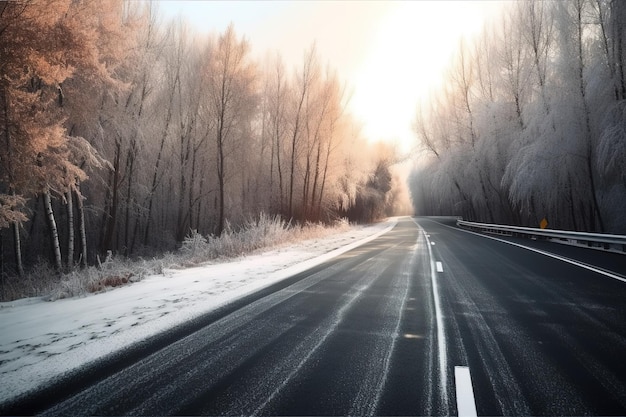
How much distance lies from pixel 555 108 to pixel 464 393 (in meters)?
19.5

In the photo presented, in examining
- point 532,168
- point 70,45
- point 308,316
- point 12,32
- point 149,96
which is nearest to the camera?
point 308,316

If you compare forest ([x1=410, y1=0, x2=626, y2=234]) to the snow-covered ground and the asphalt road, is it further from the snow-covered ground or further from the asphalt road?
the snow-covered ground

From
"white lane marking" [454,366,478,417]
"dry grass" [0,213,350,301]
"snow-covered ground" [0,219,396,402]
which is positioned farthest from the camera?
"dry grass" [0,213,350,301]

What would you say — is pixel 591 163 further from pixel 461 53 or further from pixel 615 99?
pixel 461 53

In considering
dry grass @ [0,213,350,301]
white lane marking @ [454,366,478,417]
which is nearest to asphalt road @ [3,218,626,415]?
white lane marking @ [454,366,478,417]

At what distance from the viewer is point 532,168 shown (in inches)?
655

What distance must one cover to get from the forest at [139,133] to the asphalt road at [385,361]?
877 centimetres

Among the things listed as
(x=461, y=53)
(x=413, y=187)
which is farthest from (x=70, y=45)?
(x=413, y=187)

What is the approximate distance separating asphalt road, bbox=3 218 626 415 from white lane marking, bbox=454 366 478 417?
0.04 ft

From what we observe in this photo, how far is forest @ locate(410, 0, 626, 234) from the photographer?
1431 centimetres

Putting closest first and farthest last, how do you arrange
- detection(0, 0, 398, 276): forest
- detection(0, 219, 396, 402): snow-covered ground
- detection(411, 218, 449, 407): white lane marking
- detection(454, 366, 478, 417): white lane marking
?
1. detection(454, 366, 478, 417): white lane marking
2. detection(411, 218, 449, 407): white lane marking
3. detection(0, 219, 396, 402): snow-covered ground
4. detection(0, 0, 398, 276): forest

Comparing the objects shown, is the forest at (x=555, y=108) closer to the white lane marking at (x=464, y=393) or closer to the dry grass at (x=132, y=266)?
the dry grass at (x=132, y=266)

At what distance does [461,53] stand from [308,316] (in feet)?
109

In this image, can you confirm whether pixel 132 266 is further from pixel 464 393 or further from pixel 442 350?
pixel 464 393
